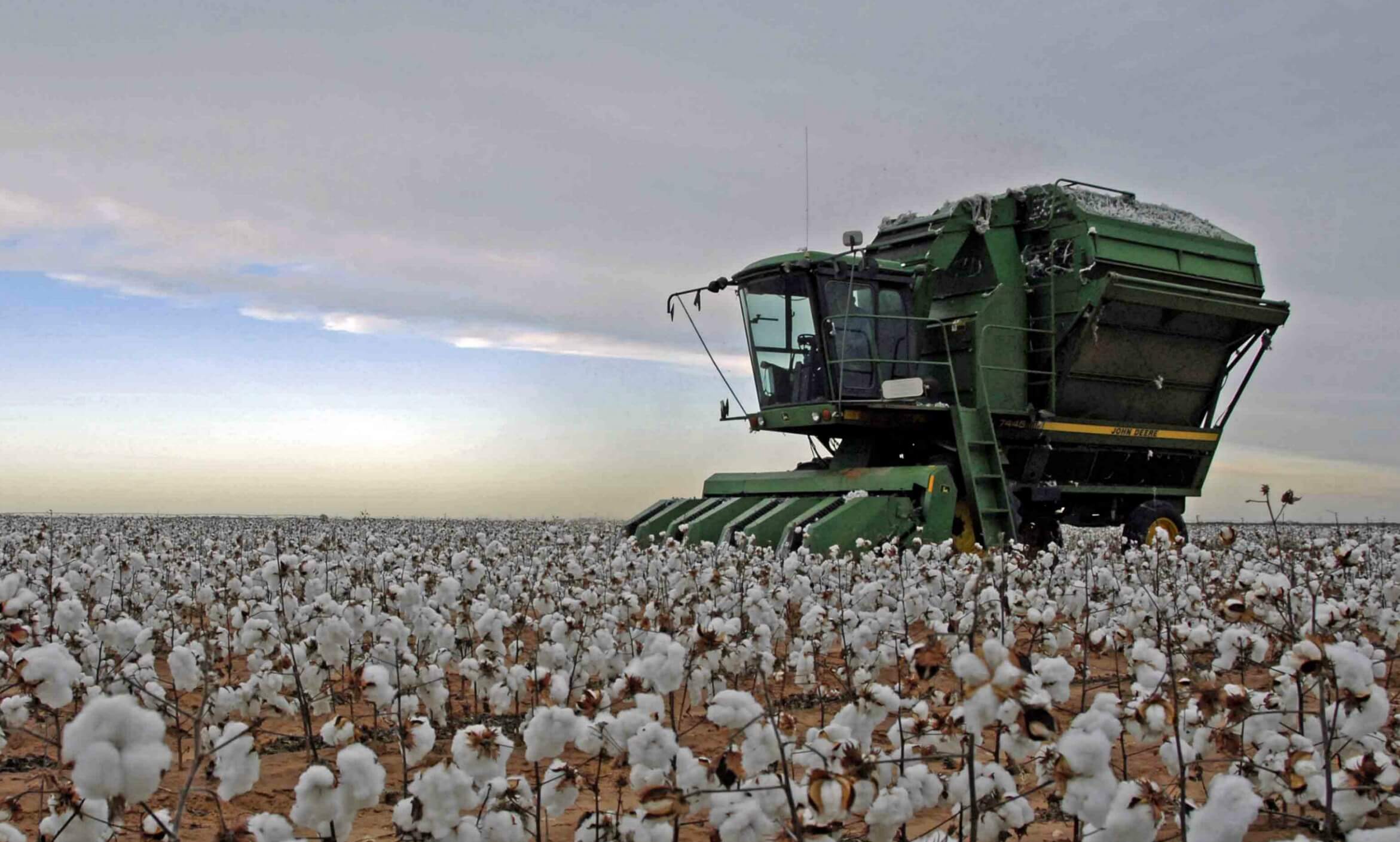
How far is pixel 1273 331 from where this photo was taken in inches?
797

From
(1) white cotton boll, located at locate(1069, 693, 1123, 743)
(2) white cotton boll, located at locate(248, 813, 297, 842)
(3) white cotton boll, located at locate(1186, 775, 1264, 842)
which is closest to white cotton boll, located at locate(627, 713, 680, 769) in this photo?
(2) white cotton boll, located at locate(248, 813, 297, 842)

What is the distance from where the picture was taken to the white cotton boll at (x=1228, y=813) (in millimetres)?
3268

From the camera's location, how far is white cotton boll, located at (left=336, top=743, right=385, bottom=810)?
352 cm

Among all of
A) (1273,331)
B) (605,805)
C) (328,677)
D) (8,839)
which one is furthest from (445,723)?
(1273,331)

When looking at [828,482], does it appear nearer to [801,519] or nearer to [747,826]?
[801,519]

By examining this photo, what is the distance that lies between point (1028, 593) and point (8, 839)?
6.59 metres

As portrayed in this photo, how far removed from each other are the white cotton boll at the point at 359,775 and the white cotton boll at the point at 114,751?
943 mm

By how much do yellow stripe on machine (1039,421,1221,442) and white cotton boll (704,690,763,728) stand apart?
1520 centimetres

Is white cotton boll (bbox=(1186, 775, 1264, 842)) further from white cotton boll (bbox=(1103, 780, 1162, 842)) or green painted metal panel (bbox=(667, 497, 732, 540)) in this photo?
green painted metal panel (bbox=(667, 497, 732, 540))

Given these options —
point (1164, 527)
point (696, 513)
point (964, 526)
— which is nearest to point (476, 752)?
point (964, 526)

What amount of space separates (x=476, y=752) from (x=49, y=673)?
1.49 metres

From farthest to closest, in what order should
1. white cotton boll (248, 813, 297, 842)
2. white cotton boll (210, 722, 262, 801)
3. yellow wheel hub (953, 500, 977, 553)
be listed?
yellow wheel hub (953, 500, 977, 553) → white cotton boll (210, 722, 262, 801) → white cotton boll (248, 813, 297, 842)

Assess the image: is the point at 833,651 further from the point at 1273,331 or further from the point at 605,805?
the point at 1273,331

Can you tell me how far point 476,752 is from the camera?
376 cm
